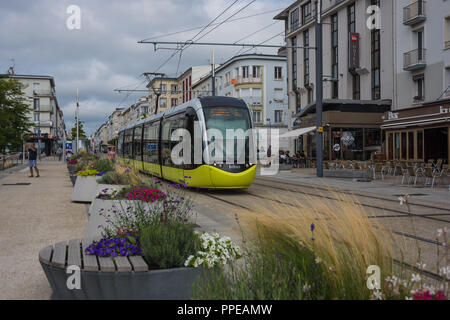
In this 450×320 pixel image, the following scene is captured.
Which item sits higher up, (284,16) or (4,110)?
(284,16)

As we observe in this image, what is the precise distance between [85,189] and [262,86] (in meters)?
49.8

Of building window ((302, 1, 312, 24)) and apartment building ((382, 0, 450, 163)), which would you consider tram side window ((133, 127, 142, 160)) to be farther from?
building window ((302, 1, 312, 24))

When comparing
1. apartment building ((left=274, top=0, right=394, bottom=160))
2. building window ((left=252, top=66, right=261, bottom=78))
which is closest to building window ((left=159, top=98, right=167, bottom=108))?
building window ((left=252, top=66, right=261, bottom=78))

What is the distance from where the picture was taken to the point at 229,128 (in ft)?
46.9

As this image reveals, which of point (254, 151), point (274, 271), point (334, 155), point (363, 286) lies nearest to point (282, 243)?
point (274, 271)

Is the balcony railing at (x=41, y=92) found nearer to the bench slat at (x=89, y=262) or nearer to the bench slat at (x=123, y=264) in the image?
the bench slat at (x=89, y=262)

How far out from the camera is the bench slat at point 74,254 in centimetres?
388

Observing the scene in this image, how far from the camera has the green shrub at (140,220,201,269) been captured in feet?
13.1

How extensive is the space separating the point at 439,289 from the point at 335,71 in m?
36.4

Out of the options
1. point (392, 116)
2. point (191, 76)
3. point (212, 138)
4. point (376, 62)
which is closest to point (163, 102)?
point (191, 76)

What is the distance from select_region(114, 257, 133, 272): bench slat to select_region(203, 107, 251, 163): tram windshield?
9.96 meters

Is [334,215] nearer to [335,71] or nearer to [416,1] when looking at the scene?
[416,1]

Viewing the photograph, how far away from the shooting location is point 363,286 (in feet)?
8.61
